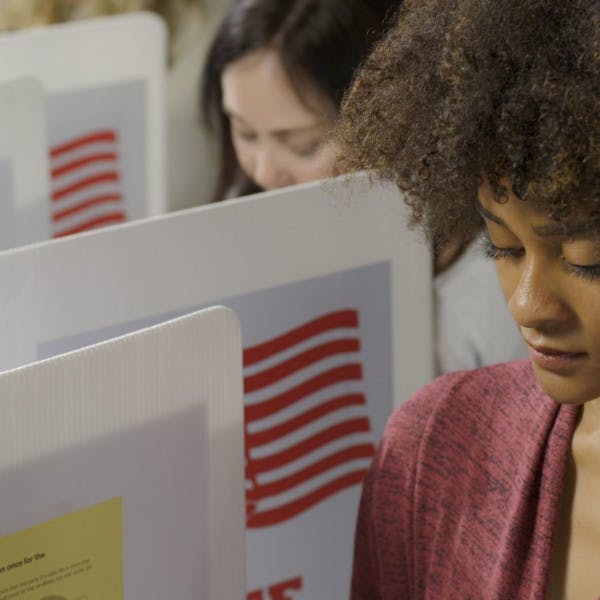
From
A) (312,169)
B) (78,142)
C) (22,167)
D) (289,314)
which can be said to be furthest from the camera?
(312,169)

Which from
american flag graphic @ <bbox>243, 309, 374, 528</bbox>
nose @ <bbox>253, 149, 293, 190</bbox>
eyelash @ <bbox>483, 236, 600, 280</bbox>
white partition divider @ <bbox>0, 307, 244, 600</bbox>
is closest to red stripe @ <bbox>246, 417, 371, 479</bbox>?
american flag graphic @ <bbox>243, 309, 374, 528</bbox>

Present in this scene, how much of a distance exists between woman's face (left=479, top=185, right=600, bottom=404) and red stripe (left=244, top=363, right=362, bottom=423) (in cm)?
32

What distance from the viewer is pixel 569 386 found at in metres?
0.84

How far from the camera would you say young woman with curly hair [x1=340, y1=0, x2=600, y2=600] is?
75cm

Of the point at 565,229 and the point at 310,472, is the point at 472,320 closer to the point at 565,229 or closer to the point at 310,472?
the point at 310,472

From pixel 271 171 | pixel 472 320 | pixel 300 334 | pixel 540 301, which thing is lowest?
pixel 540 301

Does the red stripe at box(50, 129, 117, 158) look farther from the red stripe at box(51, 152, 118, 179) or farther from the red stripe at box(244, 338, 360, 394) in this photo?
the red stripe at box(244, 338, 360, 394)

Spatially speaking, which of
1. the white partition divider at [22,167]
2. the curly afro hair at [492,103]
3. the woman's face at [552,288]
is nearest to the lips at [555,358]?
the woman's face at [552,288]

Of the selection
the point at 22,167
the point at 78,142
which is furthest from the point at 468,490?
the point at 78,142

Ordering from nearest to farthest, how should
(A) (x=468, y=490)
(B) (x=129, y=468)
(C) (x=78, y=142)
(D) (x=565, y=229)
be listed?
(D) (x=565, y=229)
(B) (x=129, y=468)
(A) (x=468, y=490)
(C) (x=78, y=142)

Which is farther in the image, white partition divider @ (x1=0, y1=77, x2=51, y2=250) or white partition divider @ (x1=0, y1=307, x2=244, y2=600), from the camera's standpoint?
white partition divider @ (x1=0, y1=77, x2=51, y2=250)

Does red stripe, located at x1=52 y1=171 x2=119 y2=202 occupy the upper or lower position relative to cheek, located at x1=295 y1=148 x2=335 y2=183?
lower

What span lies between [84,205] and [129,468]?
0.82 m

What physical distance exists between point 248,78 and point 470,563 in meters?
0.96
